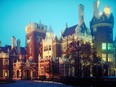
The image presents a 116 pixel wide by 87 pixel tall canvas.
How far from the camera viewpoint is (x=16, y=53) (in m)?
18.8

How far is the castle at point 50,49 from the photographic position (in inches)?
669

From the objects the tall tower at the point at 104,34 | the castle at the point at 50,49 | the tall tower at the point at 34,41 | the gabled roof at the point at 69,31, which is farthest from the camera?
the tall tower at the point at 104,34

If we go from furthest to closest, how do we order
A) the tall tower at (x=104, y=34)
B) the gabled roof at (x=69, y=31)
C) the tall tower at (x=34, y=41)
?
the tall tower at (x=104, y=34)
the gabled roof at (x=69, y=31)
the tall tower at (x=34, y=41)

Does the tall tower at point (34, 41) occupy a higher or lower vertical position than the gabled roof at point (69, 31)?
lower

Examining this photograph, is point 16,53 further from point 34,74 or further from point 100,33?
point 100,33

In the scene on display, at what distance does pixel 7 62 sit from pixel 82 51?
18.4 feet

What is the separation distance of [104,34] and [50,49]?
164 inches

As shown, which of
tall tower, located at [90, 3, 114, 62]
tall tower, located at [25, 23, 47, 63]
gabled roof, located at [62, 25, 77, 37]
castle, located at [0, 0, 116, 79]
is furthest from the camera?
tall tower, located at [90, 3, 114, 62]

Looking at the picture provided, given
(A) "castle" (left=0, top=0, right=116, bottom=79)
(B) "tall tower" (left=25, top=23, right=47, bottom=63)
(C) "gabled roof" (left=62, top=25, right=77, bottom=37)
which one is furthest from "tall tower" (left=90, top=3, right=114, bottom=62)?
(B) "tall tower" (left=25, top=23, right=47, bottom=63)

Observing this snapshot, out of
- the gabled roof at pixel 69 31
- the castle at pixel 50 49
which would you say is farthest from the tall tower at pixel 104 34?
the gabled roof at pixel 69 31

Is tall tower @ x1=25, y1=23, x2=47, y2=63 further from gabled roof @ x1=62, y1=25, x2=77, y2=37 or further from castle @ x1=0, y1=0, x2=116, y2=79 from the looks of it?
gabled roof @ x1=62, y1=25, x2=77, y2=37

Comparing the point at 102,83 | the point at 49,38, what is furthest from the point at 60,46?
the point at 102,83

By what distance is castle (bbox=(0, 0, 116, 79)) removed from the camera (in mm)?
16984

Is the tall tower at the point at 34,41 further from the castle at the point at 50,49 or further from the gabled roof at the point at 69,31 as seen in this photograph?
the gabled roof at the point at 69,31
